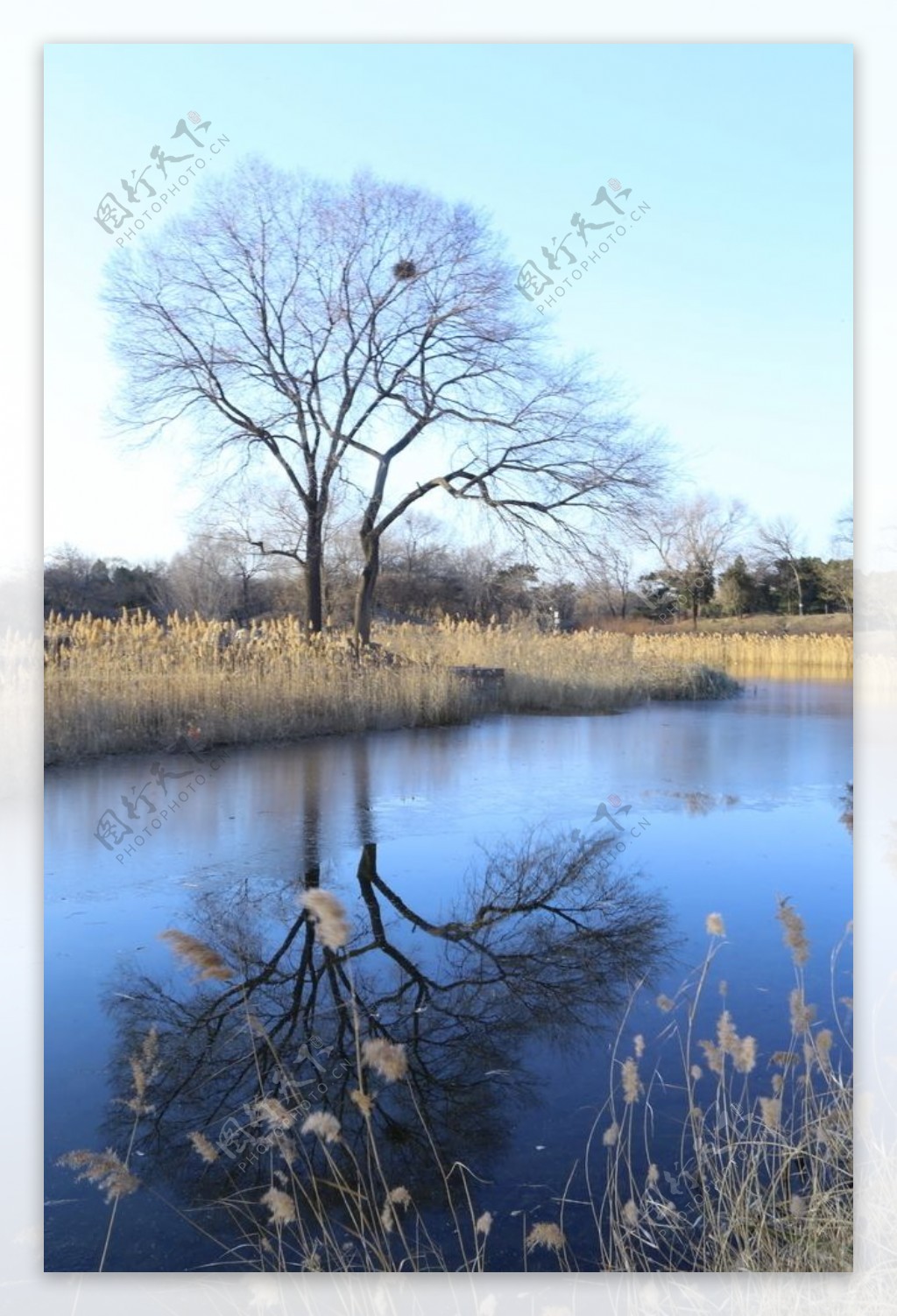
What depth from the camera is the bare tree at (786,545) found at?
395 centimetres

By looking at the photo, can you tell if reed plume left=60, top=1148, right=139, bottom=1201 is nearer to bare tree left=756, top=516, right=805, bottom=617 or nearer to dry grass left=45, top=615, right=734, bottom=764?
dry grass left=45, top=615, right=734, bottom=764

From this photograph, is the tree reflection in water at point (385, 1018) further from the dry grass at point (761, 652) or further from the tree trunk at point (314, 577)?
the tree trunk at point (314, 577)

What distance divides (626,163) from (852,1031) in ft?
8.84

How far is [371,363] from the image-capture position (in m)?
4.20

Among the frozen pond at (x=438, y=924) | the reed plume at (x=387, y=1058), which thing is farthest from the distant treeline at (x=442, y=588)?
the reed plume at (x=387, y=1058)

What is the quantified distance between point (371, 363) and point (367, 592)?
38.4 inches

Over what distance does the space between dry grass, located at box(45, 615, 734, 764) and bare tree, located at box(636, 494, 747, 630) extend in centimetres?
30

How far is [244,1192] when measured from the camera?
9.04ft

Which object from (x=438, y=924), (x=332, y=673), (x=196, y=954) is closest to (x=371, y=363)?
(x=332, y=673)

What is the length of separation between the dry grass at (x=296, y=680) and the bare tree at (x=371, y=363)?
1.88 feet

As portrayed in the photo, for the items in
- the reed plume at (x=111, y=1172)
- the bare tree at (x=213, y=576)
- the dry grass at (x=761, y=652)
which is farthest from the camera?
the bare tree at (x=213, y=576)
